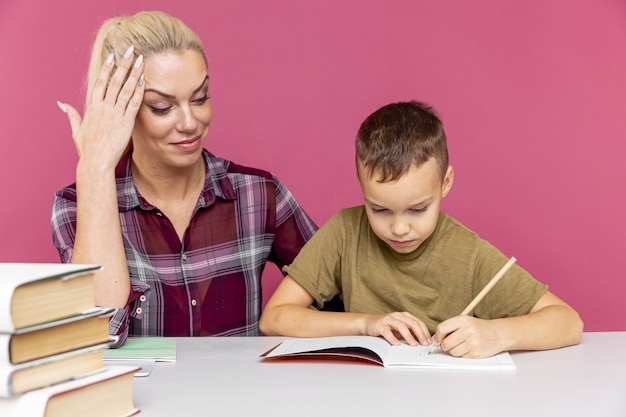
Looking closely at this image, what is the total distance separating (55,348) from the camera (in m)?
1.11

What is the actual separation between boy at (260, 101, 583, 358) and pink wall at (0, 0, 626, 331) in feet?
3.10

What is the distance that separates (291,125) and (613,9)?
109cm

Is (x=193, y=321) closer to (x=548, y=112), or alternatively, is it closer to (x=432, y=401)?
(x=432, y=401)

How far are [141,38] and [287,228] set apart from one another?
1.92ft

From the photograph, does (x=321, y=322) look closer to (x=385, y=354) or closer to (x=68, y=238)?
(x=385, y=354)

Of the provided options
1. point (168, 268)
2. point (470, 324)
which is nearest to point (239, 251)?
point (168, 268)

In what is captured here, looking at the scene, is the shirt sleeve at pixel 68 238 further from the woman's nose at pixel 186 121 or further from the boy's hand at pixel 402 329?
the boy's hand at pixel 402 329

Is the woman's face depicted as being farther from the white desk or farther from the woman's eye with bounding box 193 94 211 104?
the white desk

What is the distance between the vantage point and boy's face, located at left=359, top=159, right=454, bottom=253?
1721 mm

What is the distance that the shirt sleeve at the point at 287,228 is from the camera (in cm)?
224

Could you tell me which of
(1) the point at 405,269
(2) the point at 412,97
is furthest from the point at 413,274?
(2) the point at 412,97

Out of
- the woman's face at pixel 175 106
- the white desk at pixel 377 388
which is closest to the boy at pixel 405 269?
Result: the white desk at pixel 377 388

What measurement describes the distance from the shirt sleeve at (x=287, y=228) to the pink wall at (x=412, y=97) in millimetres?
622

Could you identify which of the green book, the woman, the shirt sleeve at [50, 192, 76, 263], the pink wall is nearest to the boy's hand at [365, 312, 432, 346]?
the green book
